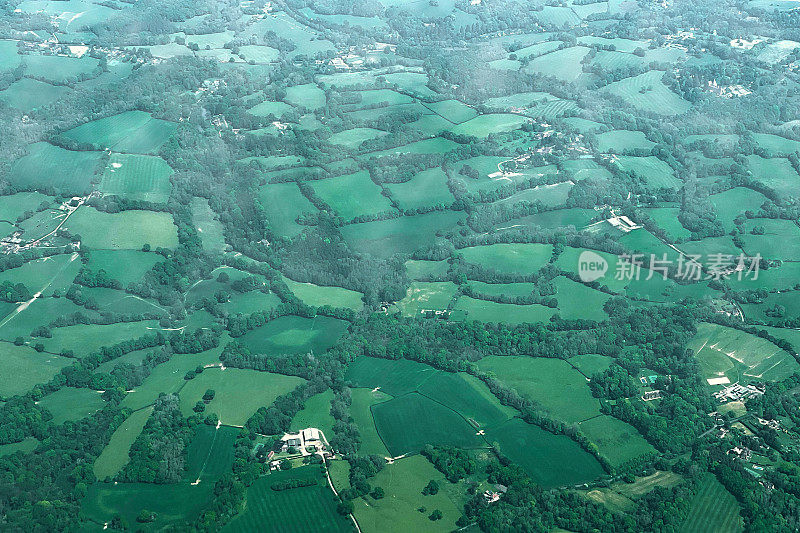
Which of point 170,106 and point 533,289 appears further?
point 170,106

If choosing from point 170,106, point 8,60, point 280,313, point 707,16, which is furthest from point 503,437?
point 707,16

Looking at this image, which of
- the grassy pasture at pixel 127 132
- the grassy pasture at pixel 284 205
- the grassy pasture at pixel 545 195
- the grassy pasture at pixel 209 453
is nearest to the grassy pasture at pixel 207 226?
the grassy pasture at pixel 284 205

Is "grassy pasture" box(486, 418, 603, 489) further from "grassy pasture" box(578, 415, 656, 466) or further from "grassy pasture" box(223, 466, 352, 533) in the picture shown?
"grassy pasture" box(223, 466, 352, 533)

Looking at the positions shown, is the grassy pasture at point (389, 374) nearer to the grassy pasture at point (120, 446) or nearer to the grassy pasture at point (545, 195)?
the grassy pasture at point (120, 446)

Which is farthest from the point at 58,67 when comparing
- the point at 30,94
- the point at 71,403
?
the point at 71,403

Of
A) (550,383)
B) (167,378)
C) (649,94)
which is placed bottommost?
(167,378)

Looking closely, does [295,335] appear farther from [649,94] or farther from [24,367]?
[649,94]

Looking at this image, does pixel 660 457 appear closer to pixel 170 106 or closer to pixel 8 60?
pixel 170 106
